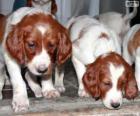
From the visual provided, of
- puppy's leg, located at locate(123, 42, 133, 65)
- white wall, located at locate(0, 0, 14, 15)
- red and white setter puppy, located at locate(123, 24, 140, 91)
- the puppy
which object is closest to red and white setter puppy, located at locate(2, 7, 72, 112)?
red and white setter puppy, located at locate(123, 24, 140, 91)

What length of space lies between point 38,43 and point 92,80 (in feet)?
2.11

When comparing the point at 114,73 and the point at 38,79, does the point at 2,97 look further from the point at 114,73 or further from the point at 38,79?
the point at 114,73

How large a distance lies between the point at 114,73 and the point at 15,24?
3.37ft

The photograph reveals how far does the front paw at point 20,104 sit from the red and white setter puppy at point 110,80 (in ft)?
1.95

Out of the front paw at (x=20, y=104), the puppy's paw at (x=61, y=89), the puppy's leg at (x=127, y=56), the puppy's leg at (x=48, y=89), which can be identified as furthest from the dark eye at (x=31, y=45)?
the puppy's leg at (x=127, y=56)

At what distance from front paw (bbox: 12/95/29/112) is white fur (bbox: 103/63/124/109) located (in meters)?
0.73

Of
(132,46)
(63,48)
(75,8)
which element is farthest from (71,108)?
(75,8)

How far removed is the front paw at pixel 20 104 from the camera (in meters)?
3.90

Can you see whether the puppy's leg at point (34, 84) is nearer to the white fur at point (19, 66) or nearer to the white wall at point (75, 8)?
the white fur at point (19, 66)

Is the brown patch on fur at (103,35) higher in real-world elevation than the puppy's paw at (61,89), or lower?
higher

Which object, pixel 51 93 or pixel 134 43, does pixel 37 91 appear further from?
pixel 134 43

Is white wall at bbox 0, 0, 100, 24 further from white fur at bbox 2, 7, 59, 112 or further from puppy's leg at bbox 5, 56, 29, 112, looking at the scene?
puppy's leg at bbox 5, 56, 29, 112

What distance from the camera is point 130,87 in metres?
4.09

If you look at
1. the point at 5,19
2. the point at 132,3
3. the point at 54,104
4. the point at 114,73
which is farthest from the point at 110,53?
the point at 132,3
